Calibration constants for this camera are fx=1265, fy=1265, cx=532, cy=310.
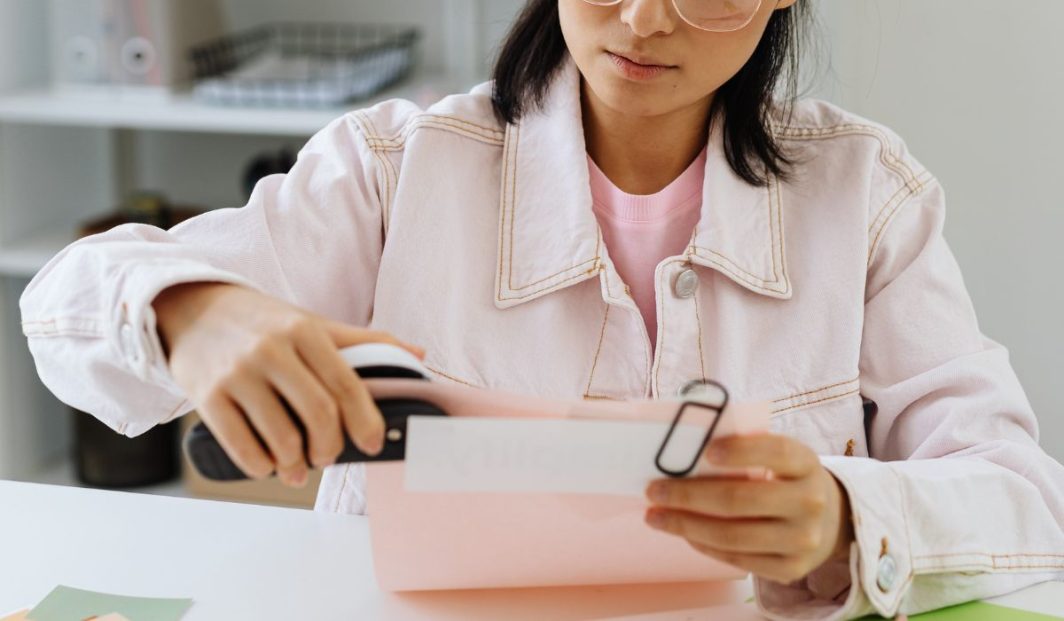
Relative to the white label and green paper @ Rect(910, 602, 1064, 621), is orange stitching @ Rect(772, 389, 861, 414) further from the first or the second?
the white label

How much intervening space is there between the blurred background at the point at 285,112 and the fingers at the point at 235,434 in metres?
0.90

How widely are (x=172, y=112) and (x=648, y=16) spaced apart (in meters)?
1.29

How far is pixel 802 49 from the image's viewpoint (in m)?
1.28

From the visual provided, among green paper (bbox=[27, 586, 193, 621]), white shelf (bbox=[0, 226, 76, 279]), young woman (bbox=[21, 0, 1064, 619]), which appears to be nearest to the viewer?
green paper (bbox=[27, 586, 193, 621])

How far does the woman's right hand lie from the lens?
72 cm

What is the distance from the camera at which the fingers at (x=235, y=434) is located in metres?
0.72

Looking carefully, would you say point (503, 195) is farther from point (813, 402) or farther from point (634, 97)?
point (813, 402)

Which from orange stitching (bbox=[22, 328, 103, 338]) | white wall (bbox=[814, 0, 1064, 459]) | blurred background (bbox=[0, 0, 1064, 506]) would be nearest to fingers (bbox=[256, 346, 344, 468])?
orange stitching (bbox=[22, 328, 103, 338])

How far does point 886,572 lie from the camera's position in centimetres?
85

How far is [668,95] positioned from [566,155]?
126mm

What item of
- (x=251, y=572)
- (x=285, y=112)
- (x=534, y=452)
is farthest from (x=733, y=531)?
(x=285, y=112)

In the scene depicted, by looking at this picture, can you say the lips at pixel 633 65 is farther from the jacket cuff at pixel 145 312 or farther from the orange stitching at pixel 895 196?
the jacket cuff at pixel 145 312

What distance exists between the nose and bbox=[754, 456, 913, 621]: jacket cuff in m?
0.37

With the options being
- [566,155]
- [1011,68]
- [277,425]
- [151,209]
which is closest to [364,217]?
[566,155]
